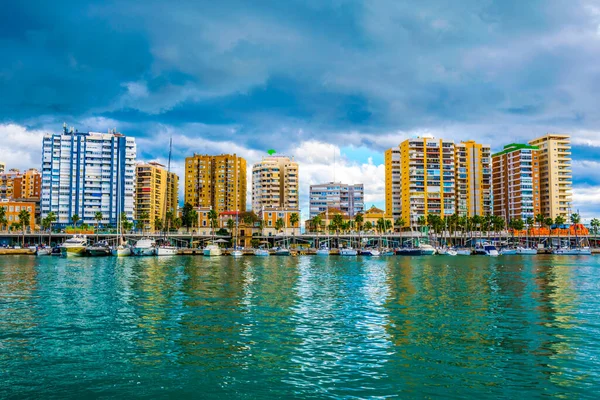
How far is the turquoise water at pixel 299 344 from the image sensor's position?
16.1 meters

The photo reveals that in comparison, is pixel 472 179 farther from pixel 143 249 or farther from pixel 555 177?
pixel 143 249

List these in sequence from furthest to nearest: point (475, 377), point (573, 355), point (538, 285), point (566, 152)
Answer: point (566, 152), point (538, 285), point (573, 355), point (475, 377)

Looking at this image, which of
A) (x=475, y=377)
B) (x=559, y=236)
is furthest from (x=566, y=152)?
(x=475, y=377)

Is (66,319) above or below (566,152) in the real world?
below

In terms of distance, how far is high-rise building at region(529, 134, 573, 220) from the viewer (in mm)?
182250

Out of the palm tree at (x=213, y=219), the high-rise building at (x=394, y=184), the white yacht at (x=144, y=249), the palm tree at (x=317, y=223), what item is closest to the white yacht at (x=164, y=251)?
the white yacht at (x=144, y=249)

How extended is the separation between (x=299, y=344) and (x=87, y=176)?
16405 cm

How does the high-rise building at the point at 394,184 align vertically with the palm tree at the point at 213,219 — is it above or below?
above

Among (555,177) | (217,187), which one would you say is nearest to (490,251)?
(555,177)

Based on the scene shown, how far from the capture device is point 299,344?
71.3 ft

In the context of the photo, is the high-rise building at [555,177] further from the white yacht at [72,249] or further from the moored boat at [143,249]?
the white yacht at [72,249]

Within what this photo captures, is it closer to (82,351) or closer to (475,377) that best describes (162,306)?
(82,351)

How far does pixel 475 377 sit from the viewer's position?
55.5 ft

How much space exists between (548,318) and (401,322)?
849cm
